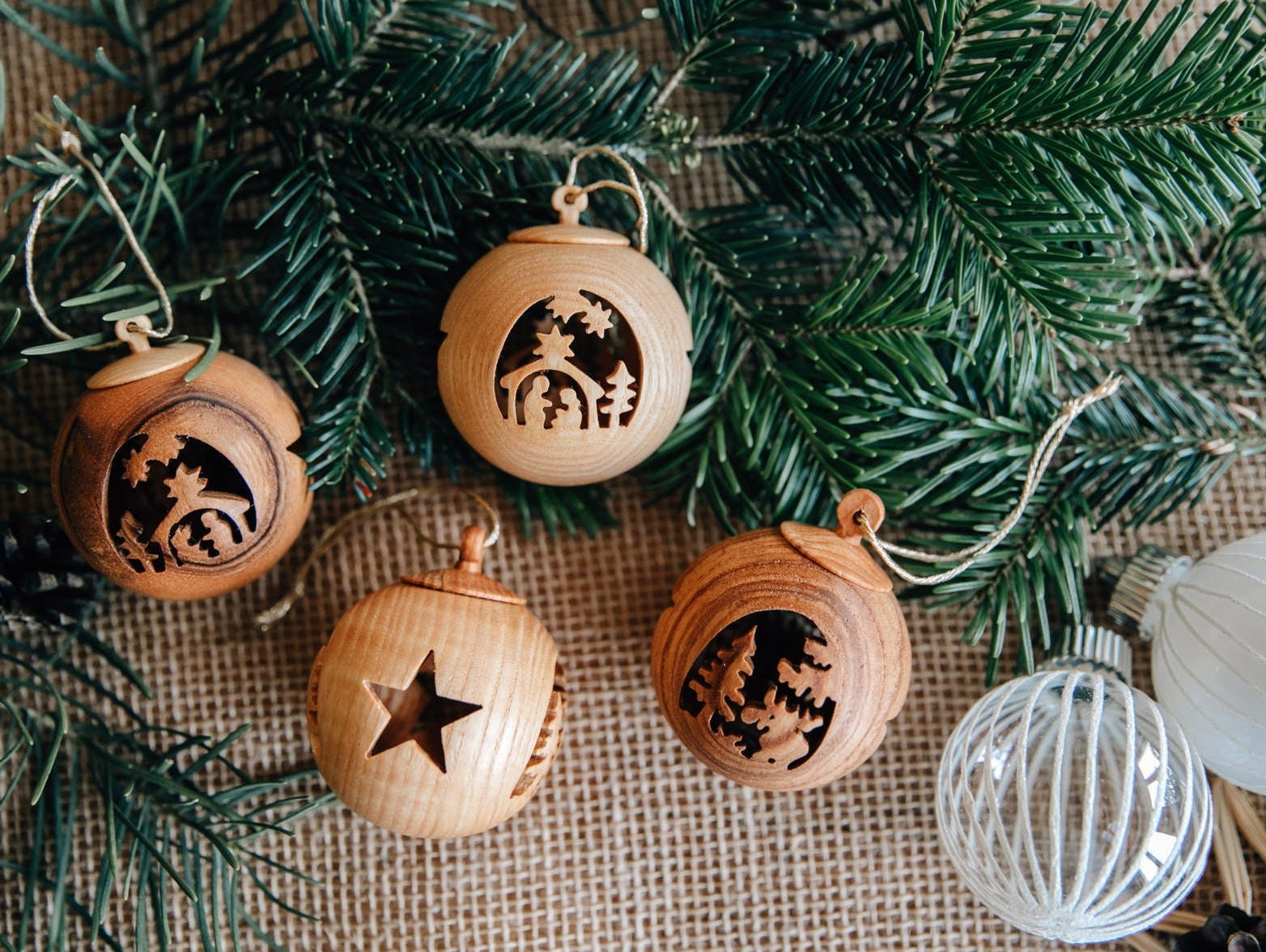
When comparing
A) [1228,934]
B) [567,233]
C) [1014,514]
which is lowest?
[1228,934]

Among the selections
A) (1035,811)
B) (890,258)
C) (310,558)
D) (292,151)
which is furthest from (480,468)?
(1035,811)

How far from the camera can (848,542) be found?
0.66 meters

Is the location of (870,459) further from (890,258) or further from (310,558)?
(310,558)

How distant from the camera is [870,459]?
0.74m

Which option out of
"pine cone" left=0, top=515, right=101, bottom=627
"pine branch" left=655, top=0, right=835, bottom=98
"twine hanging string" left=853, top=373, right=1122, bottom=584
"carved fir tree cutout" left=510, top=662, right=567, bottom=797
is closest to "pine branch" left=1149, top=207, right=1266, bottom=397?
"twine hanging string" left=853, top=373, right=1122, bottom=584

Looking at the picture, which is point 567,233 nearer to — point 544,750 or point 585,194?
point 585,194

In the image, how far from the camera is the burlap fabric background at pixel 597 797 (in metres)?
0.78

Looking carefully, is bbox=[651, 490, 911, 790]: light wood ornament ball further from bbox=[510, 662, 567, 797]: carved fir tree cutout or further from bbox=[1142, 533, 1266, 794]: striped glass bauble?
bbox=[1142, 533, 1266, 794]: striped glass bauble

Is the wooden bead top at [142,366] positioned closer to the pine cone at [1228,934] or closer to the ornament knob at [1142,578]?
the ornament knob at [1142,578]

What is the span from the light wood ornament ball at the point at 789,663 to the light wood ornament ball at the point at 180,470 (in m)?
0.29

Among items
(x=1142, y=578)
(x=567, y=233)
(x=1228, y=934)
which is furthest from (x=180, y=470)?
(x=1228, y=934)

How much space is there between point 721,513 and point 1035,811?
0.99 feet

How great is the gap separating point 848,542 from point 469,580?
0.26 m

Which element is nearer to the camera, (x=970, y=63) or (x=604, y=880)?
(x=970, y=63)
